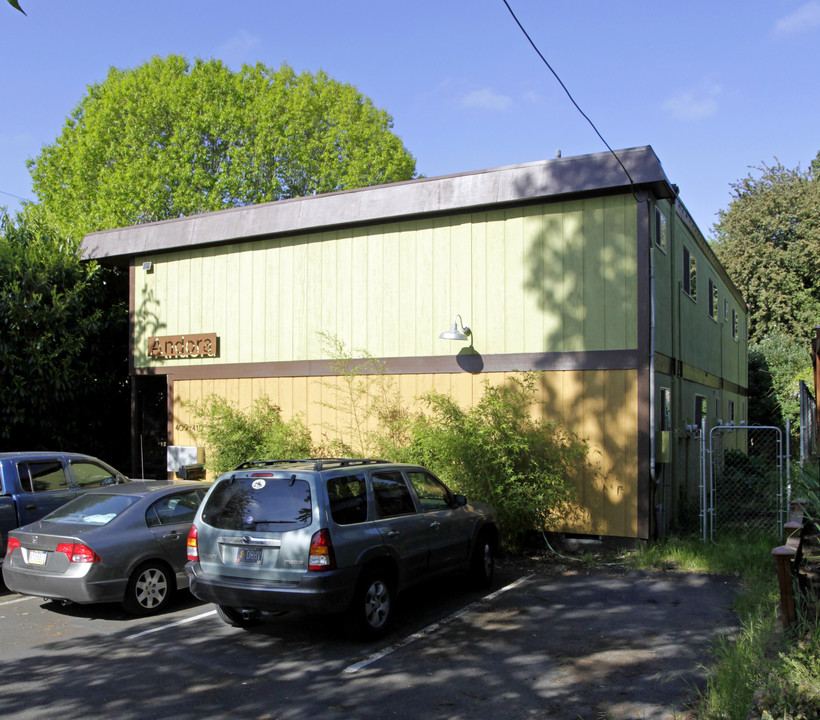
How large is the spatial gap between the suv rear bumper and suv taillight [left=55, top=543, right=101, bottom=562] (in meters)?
1.45

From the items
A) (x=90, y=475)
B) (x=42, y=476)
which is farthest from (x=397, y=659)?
(x=90, y=475)

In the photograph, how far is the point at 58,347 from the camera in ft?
49.6

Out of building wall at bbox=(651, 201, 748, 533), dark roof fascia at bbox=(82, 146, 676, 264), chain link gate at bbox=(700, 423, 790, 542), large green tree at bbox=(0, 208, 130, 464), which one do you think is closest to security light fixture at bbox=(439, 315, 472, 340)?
dark roof fascia at bbox=(82, 146, 676, 264)

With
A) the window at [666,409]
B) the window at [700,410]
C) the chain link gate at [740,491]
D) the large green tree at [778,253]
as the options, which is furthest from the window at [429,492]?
the large green tree at [778,253]

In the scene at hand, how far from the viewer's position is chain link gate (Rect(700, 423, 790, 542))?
11.0 meters

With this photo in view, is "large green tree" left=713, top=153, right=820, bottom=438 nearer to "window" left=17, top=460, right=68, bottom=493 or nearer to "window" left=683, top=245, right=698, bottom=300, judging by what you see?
"window" left=683, top=245, right=698, bottom=300

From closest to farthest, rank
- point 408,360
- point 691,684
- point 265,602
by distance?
point 691,684 → point 265,602 → point 408,360

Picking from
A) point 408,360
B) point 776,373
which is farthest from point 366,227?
point 776,373

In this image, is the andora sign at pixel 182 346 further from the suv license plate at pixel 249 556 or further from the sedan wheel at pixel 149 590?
the suv license plate at pixel 249 556

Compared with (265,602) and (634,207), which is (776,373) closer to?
(634,207)

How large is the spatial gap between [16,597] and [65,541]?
2.11 meters

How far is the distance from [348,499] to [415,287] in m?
6.28

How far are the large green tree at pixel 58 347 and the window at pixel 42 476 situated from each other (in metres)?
5.32

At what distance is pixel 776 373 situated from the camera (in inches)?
1162
